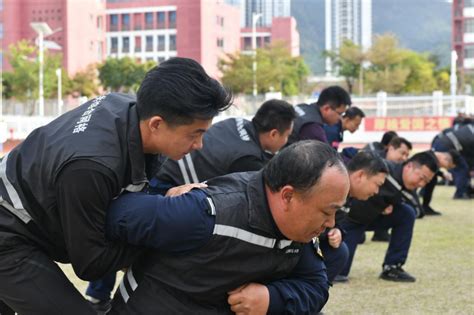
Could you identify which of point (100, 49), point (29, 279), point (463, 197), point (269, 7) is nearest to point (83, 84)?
point (100, 49)

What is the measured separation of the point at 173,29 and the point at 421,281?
60.0 m

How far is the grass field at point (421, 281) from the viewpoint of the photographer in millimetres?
5090

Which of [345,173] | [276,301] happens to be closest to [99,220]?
[276,301]

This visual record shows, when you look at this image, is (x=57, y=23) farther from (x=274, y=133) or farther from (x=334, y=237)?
(x=334, y=237)

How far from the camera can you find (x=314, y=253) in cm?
253

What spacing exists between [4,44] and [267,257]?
195ft

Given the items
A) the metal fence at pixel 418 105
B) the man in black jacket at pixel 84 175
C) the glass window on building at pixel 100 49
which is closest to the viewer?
the man in black jacket at pixel 84 175

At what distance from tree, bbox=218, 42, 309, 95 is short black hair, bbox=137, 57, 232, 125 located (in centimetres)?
4422

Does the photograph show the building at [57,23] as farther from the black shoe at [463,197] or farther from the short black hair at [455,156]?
the short black hair at [455,156]

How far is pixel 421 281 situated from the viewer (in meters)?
5.93

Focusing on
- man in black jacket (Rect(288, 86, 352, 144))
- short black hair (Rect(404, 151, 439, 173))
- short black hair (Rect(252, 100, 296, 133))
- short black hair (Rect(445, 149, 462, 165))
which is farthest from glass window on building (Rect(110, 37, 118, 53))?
short black hair (Rect(252, 100, 296, 133))

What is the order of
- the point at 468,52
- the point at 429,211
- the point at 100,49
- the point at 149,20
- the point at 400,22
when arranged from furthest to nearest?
the point at 400,22 < the point at 149,20 < the point at 100,49 < the point at 468,52 < the point at 429,211

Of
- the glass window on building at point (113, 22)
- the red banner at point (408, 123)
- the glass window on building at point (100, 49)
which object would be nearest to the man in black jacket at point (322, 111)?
the red banner at point (408, 123)

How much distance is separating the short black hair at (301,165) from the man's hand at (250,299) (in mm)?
A: 335
